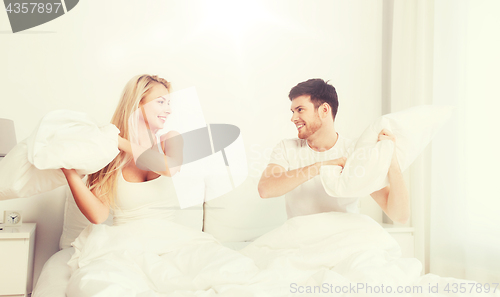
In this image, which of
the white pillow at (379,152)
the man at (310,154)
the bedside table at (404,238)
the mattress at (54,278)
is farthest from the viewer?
the bedside table at (404,238)

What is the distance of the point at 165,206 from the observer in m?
1.81

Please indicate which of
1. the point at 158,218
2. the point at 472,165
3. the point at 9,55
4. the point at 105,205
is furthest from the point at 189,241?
the point at 472,165

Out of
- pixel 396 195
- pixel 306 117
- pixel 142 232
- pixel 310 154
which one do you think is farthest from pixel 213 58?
pixel 396 195

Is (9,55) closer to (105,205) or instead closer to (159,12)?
(159,12)

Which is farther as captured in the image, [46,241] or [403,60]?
[403,60]

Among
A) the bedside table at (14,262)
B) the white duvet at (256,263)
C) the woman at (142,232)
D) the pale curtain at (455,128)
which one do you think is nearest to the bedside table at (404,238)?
the pale curtain at (455,128)

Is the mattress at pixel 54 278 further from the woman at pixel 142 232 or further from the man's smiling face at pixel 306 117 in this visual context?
the man's smiling face at pixel 306 117

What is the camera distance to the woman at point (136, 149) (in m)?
→ 1.65

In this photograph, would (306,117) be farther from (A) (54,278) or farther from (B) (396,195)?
(A) (54,278)

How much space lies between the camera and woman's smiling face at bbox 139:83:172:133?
1.88 meters

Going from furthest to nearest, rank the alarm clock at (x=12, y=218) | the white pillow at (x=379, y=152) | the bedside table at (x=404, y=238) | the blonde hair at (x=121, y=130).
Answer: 1. the bedside table at (x=404, y=238)
2. the alarm clock at (x=12, y=218)
3. the blonde hair at (x=121, y=130)
4. the white pillow at (x=379, y=152)

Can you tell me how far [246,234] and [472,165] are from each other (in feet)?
4.63

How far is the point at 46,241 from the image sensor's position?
7.44 ft

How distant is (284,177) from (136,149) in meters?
0.66
